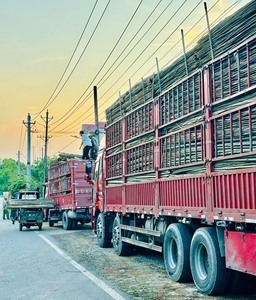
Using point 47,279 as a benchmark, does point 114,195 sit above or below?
above

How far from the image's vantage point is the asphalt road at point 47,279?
7.09 metres

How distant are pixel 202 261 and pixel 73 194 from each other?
1311 cm

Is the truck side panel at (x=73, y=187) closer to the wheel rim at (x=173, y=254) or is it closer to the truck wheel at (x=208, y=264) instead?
the wheel rim at (x=173, y=254)

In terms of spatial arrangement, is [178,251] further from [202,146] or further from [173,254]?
[202,146]

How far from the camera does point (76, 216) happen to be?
19.7 m

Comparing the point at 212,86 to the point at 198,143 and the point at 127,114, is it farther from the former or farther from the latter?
the point at 127,114

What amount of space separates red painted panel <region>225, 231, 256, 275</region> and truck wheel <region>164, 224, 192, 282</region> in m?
1.39

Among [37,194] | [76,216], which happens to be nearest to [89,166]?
[76,216]

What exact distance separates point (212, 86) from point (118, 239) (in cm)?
617

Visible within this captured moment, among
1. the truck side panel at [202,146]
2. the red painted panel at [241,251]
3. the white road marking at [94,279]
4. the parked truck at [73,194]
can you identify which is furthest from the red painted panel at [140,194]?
the parked truck at [73,194]

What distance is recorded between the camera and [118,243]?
11.8 m

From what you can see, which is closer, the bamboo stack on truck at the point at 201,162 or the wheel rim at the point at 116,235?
the bamboo stack on truck at the point at 201,162

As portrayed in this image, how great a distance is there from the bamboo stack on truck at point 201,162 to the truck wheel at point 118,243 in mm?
752

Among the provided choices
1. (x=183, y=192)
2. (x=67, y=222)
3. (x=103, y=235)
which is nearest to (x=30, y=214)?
(x=67, y=222)
